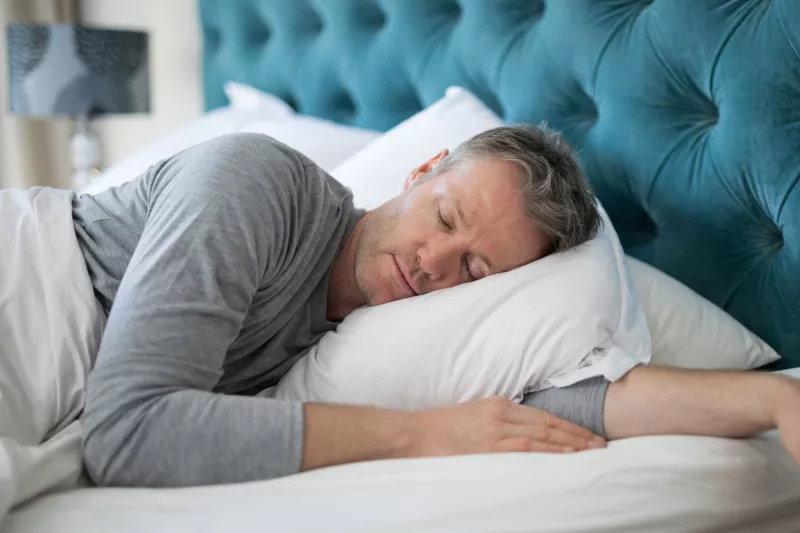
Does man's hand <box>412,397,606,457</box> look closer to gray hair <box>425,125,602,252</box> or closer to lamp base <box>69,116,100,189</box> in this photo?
gray hair <box>425,125,602,252</box>

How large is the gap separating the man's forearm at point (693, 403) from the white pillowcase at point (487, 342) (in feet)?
0.14

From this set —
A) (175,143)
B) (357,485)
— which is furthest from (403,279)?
(175,143)

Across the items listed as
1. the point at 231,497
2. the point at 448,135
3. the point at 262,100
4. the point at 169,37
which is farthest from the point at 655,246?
the point at 169,37

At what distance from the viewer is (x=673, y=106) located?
1.33 m

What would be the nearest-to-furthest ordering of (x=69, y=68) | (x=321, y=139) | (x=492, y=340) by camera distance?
1. (x=492, y=340)
2. (x=321, y=139)
3. (x=69, y=68)

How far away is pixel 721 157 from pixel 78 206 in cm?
101

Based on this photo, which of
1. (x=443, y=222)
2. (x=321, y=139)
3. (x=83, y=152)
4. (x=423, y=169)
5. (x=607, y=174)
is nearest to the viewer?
(x=443, y=222)

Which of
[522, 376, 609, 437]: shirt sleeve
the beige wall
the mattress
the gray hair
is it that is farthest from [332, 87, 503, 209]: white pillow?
the beige wall

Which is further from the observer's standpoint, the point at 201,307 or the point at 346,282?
the point at 346,282

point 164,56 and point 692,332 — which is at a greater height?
point 164,56

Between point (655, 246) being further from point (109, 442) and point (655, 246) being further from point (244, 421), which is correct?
point (109, 442)

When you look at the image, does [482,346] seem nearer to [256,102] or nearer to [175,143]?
[175,143]

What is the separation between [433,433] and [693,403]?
0.32 metres

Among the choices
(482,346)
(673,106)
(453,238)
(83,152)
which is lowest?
(83,152)
